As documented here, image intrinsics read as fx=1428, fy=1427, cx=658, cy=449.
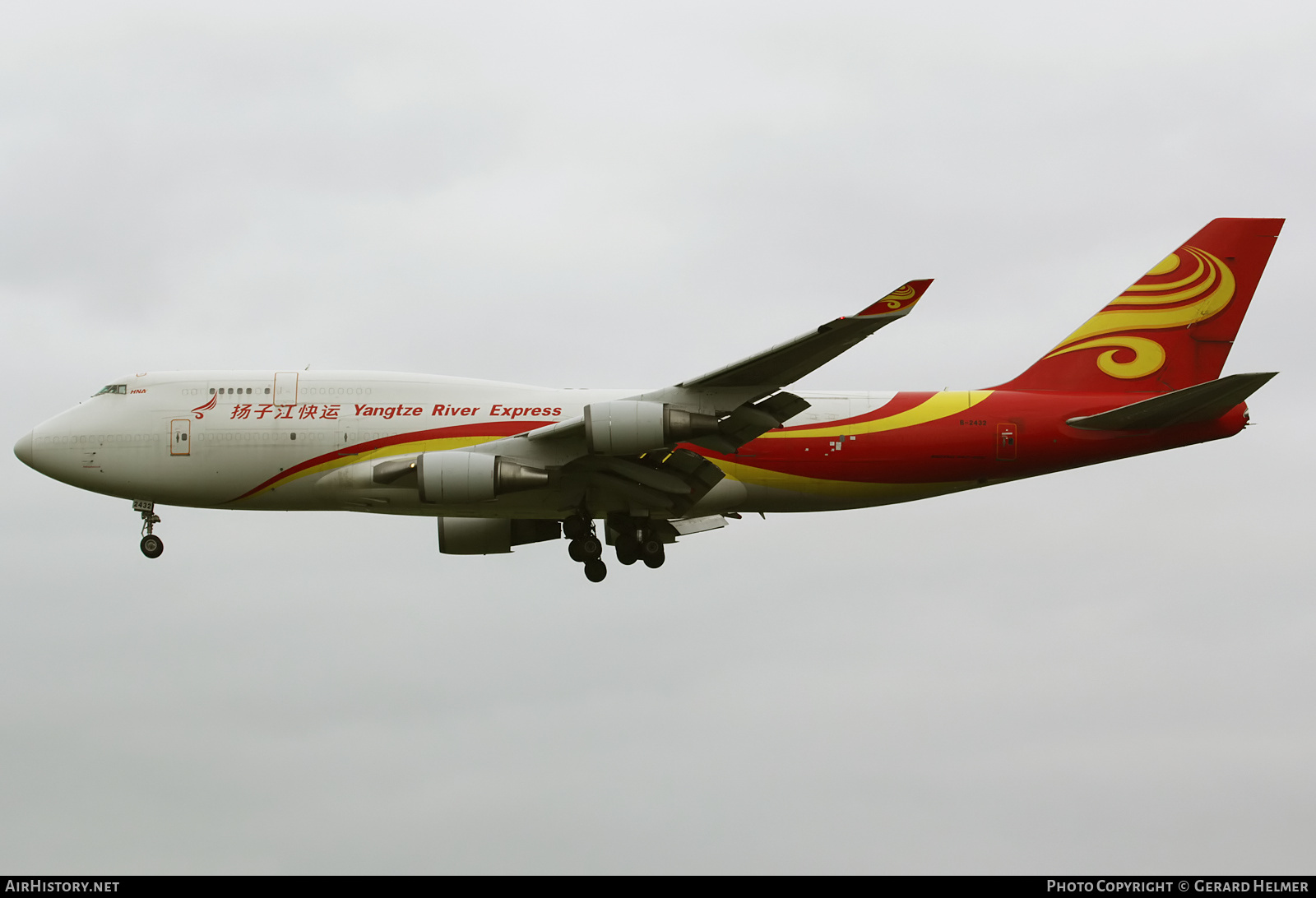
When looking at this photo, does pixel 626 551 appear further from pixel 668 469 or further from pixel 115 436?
pixel 115 436

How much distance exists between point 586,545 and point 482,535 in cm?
407

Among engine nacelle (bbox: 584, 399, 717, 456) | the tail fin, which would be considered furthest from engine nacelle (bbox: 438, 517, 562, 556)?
the tail fin

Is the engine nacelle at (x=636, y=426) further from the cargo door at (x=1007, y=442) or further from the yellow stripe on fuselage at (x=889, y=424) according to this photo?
the cargo door at (x=1007, y=442)

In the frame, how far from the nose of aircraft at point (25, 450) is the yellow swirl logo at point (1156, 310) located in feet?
85.1

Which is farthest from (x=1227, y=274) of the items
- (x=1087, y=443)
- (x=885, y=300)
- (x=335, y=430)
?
(x=335, y=430)

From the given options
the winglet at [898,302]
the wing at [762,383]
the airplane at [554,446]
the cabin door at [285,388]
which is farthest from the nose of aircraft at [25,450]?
the winglet at [898,302]

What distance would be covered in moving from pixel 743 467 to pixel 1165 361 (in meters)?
11.6

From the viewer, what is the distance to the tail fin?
120ft

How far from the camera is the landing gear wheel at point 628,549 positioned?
35.6 m

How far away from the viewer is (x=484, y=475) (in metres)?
32.0

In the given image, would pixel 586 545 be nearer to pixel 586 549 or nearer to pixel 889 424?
pixel 586 549

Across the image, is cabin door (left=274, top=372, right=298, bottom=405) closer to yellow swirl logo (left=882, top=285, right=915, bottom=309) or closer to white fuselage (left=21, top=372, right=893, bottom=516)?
white fuselage (left=21, top=372, right=893, bottom=516)

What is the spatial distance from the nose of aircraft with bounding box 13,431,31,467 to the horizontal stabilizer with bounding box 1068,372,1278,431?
84.7 feet

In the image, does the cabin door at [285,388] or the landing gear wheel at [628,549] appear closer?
the cabin door at [285,388]
